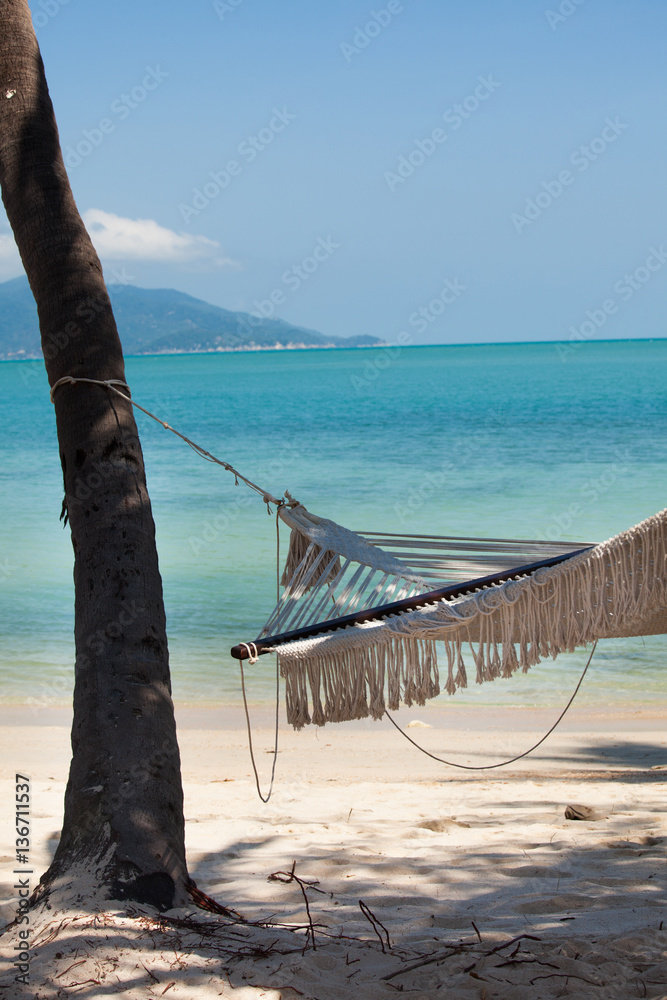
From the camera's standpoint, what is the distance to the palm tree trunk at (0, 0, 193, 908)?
1570mm

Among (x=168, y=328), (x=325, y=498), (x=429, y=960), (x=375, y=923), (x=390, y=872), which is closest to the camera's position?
(x=429, y=960)

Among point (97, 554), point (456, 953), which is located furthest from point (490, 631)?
point (97, 554)

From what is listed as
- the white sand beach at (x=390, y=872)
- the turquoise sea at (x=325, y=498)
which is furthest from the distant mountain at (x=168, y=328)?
the white sand beach at (x=390, y=872)

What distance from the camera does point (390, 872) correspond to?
6.86 feet

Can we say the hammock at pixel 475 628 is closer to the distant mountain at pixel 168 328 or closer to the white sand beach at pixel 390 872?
the white sand beach at pixel 390 872

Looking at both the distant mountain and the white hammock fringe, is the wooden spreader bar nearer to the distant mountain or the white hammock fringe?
the white hammock fringe

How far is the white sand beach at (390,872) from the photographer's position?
1.39 meters

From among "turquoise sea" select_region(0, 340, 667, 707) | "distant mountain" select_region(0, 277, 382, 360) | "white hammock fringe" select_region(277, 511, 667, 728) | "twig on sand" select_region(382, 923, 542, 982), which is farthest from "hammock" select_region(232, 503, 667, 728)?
"distant mountain" select_region(0, 277, 382, 360)

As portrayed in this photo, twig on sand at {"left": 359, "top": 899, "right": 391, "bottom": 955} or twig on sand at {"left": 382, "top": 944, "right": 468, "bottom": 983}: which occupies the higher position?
twig on sand at {"left": 382, "top": 944, "right": 468, "bottom": 983}

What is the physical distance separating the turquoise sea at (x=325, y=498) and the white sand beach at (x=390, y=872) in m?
0.83

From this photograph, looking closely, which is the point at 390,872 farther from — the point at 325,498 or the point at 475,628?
the point at 325,498

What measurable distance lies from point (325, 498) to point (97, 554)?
954 cm

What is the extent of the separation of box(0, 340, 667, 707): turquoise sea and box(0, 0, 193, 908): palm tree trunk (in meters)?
2.95

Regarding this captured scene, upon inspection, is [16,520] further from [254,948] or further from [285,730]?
[254,948]
